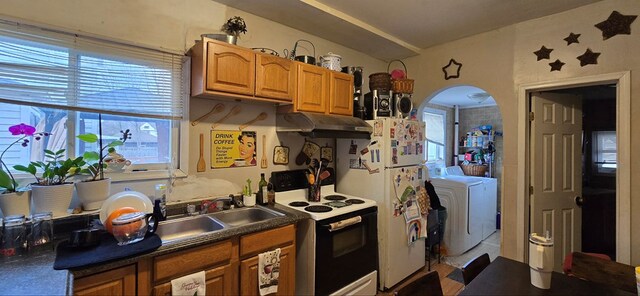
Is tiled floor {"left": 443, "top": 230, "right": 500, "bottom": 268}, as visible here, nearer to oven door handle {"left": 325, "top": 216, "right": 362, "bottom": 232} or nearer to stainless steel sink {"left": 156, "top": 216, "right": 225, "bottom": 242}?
oven door handle {"left": 325, "top": 216, "right": 362, "bottom": 232}

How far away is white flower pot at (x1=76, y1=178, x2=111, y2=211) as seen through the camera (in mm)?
1618

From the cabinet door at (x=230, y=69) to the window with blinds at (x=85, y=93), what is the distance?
1.07 ft

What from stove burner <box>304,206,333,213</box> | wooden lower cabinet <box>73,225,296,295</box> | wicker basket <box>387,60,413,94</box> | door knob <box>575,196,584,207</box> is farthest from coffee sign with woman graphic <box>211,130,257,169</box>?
door knob <box>575,196,584,207</box>

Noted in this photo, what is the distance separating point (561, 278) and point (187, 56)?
8.37ft

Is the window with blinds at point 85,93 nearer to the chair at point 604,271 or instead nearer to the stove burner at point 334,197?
the stove burner at point 334,197

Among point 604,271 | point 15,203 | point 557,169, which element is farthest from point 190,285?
point 557,169

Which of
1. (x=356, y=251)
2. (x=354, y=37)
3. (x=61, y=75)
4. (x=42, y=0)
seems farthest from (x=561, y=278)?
(x=42, y=0)

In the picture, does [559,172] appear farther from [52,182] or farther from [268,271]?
[52,182]

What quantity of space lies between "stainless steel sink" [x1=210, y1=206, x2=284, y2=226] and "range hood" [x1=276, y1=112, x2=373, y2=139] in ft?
2.23

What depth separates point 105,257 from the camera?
4.05 ft

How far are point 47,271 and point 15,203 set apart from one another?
0.57 metres

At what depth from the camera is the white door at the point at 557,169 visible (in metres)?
2.64

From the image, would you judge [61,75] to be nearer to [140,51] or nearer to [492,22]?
[140,51]

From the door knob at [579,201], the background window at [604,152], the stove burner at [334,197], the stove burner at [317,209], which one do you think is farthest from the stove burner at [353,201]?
the background window at [604,152]
